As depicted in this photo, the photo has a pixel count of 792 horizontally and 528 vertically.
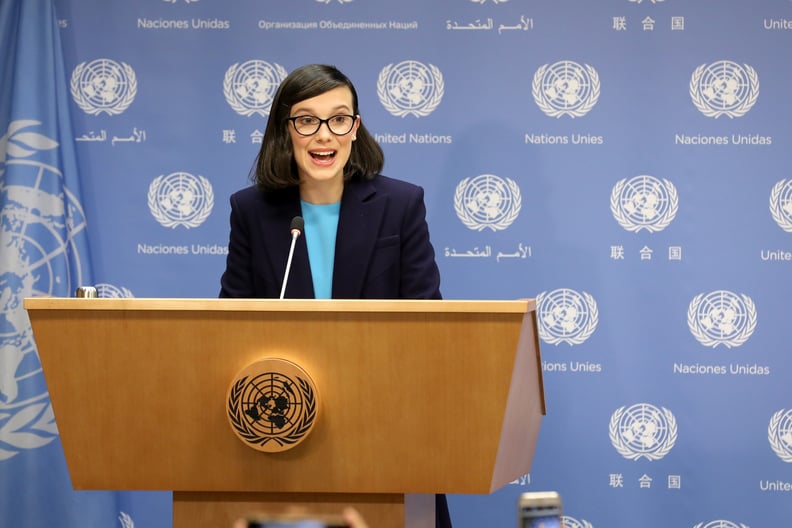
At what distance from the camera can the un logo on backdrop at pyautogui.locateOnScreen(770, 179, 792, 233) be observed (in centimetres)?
393

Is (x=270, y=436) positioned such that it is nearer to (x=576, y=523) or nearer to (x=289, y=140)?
(x=289, y=140)

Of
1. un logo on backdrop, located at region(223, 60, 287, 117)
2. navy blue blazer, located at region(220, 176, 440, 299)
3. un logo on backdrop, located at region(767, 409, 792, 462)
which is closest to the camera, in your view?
navy blue blazer, located at region(220, 176, 440, 299)

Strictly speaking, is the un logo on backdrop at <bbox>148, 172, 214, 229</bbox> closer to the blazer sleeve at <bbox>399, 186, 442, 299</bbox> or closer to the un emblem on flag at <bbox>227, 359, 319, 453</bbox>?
the blazer sleeve at <bbox>399, 186, 442, 299</bbox>

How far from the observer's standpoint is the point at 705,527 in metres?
3.94

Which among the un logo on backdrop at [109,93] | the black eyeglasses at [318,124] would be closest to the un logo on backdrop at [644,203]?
the black eyeglasses at [318,124]

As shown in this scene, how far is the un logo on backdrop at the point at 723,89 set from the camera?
13.0 feet

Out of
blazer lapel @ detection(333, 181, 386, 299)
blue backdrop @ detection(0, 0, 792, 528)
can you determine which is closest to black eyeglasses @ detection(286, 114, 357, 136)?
blazer lapel @ detection(333, 181, 386, 299)

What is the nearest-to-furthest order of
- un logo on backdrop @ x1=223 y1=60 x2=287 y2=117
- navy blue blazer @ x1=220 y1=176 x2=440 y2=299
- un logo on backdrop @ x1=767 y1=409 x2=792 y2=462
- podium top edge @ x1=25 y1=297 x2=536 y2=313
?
1. podium top edge @ x1=25 y1=297 x2=536 y2=313
2. navy blue blazer @ x1=220 y1=176 x2=440 y2=299
3. un logo on backdrop @ x1=767 y1=409 x2=792 y2=462
4. un logo on backdrop @ x1=223 y1=60 x2=287 y2=117

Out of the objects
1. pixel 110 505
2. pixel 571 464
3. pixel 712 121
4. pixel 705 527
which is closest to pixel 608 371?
pixel 571 464

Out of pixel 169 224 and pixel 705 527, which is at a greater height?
pixel 169 224

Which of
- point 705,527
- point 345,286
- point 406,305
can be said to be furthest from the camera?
point 705,527

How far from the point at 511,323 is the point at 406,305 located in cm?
20

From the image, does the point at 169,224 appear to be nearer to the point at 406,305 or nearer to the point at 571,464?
the point at 571,464

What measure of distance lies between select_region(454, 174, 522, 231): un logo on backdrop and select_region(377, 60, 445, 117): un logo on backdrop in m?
0.36
